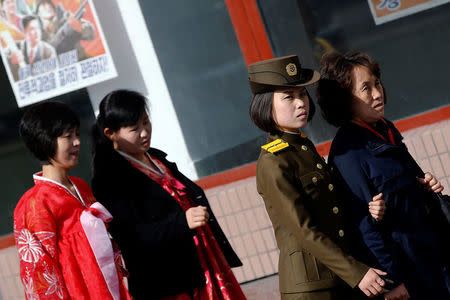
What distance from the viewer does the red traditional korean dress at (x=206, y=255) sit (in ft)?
9.23

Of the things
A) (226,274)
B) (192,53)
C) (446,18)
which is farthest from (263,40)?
(226,274)

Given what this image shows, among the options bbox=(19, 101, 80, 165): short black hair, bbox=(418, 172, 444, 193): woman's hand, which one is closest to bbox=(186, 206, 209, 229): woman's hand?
bbox=(19, 101, 80, 165): short black hair

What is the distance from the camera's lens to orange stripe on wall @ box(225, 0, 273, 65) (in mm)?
5004

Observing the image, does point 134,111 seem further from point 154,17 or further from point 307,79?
point 154,17

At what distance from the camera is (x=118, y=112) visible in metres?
2.79

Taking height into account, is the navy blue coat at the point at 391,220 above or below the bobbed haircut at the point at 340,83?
below

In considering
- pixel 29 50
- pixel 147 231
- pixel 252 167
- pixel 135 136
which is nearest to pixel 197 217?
pixel 147 231

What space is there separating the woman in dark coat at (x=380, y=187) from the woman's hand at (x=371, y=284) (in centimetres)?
18

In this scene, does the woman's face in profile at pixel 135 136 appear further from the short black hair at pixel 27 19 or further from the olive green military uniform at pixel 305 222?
the short black hair at pixel 27 19

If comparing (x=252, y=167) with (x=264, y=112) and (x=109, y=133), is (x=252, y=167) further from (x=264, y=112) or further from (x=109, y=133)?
(x=264, y=112)

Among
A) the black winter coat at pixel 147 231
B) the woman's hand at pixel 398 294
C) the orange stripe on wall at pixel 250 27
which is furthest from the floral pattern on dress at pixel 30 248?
the orange stripe on wall at pixel 250 27

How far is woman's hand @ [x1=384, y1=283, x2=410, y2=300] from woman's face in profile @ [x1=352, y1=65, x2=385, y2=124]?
747mm

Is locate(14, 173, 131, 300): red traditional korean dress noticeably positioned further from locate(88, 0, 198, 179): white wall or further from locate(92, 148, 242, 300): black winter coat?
locate(88, 0, 198, 179): white wall

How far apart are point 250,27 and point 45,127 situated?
8.73 ft
